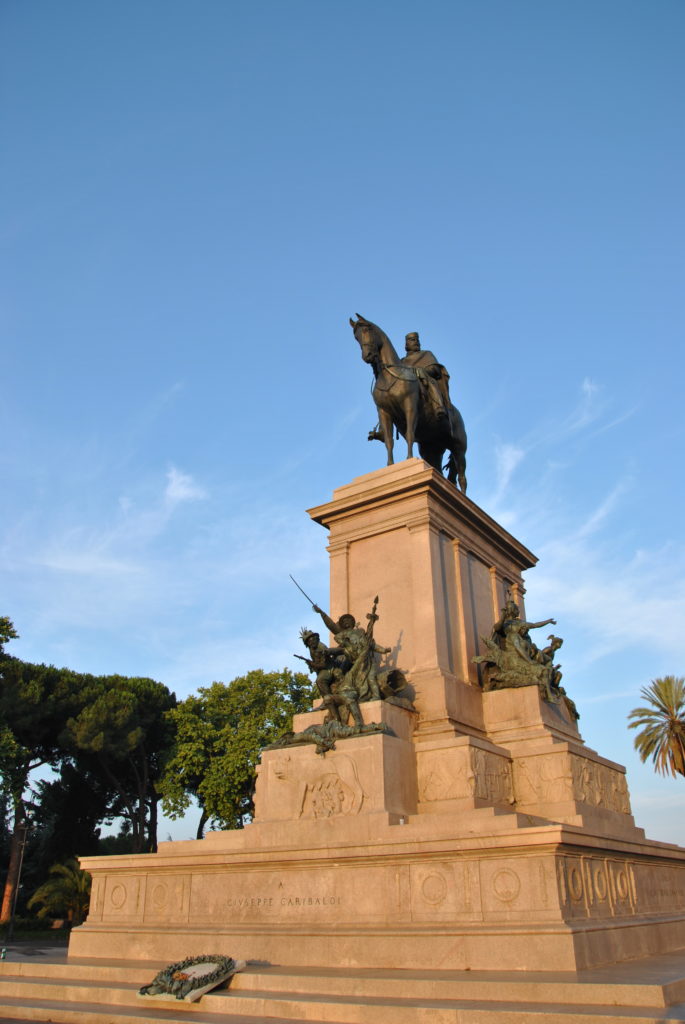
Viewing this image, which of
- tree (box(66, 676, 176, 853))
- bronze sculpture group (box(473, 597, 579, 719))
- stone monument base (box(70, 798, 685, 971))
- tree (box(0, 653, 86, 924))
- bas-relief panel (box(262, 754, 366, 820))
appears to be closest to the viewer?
stone monument base (box(70, 798, 685, 971))

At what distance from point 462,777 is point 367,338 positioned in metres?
10.5

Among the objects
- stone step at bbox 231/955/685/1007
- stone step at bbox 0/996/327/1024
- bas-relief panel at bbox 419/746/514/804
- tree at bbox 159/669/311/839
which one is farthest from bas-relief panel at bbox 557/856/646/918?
tree at bbox 159/669/311/839

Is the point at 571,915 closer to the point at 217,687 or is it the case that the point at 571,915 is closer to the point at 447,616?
the point at 447,616

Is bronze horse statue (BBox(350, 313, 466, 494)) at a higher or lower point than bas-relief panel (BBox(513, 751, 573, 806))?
higher

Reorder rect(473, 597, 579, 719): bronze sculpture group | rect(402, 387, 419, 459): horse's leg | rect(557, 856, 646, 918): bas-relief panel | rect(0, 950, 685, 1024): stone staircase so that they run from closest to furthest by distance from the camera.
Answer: rect(0, 950, 685, 1024): stone staircase, rect(557, 856, 646, 918): bas-relief panel, rect(473, 597, 579, 719): bronze sculpture group, rect(402, 387, 419, 459): horse's leg

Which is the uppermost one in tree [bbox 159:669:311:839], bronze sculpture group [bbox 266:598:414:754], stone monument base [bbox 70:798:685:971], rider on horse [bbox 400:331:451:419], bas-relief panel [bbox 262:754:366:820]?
rider on horse [bbox 400:331:451:419]

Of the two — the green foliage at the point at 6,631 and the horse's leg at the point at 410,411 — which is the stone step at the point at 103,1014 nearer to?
the horse's leg at the point at 410,411

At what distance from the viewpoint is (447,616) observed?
16531 millimetres

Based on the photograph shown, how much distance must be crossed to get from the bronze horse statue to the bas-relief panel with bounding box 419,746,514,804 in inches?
275

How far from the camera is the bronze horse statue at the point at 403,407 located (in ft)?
62.6

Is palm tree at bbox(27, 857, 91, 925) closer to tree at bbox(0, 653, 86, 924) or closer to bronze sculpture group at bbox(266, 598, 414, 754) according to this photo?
tree at bbox(0, 653, 86, 924)

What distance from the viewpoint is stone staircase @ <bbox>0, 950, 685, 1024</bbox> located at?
25.1ft

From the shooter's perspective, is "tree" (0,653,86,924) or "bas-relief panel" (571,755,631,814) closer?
"bas-relief panel" (571,755,631,814)

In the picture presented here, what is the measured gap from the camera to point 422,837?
11523mm
